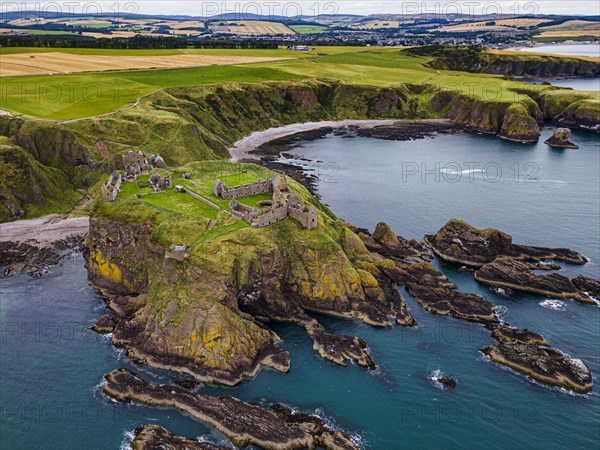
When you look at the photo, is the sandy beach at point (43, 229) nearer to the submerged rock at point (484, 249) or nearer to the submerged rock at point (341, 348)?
the submerged rock at point (341, 348)

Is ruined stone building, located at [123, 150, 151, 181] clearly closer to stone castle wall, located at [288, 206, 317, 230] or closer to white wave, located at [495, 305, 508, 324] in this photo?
stone castle wall, located at [288, 206, 317, 230]

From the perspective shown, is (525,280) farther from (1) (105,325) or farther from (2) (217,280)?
(1) (105,325)

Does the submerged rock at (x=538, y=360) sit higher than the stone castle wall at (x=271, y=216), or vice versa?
the stone castle wall at (x=271, y=216)

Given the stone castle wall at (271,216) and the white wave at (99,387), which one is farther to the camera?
the stone castle wall at (271,216)

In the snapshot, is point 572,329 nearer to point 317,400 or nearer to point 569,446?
point 569,446

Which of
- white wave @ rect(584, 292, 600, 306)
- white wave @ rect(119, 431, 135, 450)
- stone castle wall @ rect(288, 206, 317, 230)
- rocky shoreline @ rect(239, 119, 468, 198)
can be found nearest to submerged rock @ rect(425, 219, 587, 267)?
white wave @ rect(584, 292, 600, 306)

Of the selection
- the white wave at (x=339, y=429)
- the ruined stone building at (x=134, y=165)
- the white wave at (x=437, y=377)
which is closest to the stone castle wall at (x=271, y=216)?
the white wave at (x=339, y=429)

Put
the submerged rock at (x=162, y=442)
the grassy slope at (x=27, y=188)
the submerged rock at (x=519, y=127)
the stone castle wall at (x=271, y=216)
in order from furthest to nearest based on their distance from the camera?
1. the submerged rock at (x=519, y=127)
2. the grassy slope at (x=27, y=188)
3. the stone castle wall at (x=271, y=216)
4. the submerged rock at (x=162, y=442)

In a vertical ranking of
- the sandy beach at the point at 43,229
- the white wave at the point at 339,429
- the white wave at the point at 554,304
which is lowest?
the white wave at the point at 339,429
